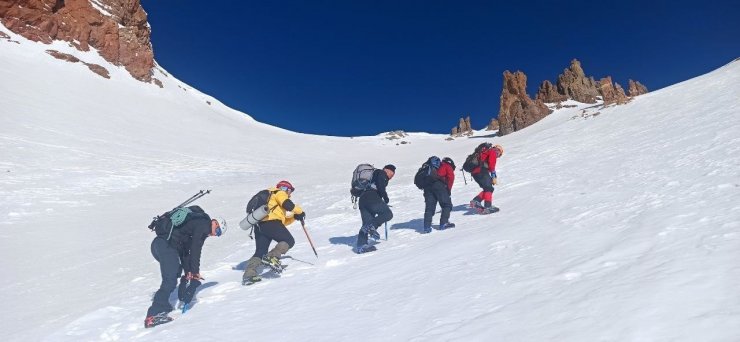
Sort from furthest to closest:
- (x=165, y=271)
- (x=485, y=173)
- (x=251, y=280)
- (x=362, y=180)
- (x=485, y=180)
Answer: (x=485, y=173)
(x=485, y=180)
(x=362, y=180)
(x=251, y=280)
(x=165, y=271)

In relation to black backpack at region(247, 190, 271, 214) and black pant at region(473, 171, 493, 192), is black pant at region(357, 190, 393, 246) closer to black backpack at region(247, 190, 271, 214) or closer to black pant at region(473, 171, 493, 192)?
black backpack at region(247, 190, 271, 214)

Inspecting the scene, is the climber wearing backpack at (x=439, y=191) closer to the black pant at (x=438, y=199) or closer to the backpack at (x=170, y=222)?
the black pant at (x=438, y=199)

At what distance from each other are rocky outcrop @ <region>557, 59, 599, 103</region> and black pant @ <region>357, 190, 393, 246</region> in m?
91.1

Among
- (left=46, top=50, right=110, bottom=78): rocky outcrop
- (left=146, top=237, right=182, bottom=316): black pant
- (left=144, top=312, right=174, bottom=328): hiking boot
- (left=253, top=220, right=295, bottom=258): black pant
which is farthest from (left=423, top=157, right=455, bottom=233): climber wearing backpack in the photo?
(left=46, top=50, right=110, bottom=78): rocky outcrop

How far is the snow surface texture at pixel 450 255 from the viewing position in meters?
3.73

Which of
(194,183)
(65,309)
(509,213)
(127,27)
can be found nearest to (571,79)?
(127,27)

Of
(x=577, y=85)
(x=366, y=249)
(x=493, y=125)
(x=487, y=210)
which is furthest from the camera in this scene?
(x=493, y=125)

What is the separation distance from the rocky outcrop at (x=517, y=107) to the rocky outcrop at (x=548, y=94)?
736 inches

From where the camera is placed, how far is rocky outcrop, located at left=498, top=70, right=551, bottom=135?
70.3 metres

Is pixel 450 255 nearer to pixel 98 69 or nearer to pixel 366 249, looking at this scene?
pixel 366 249

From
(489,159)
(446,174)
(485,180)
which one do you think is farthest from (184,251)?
(489,159)

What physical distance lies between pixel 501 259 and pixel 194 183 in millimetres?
21079

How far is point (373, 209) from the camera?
934 cm

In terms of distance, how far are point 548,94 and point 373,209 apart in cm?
9438
